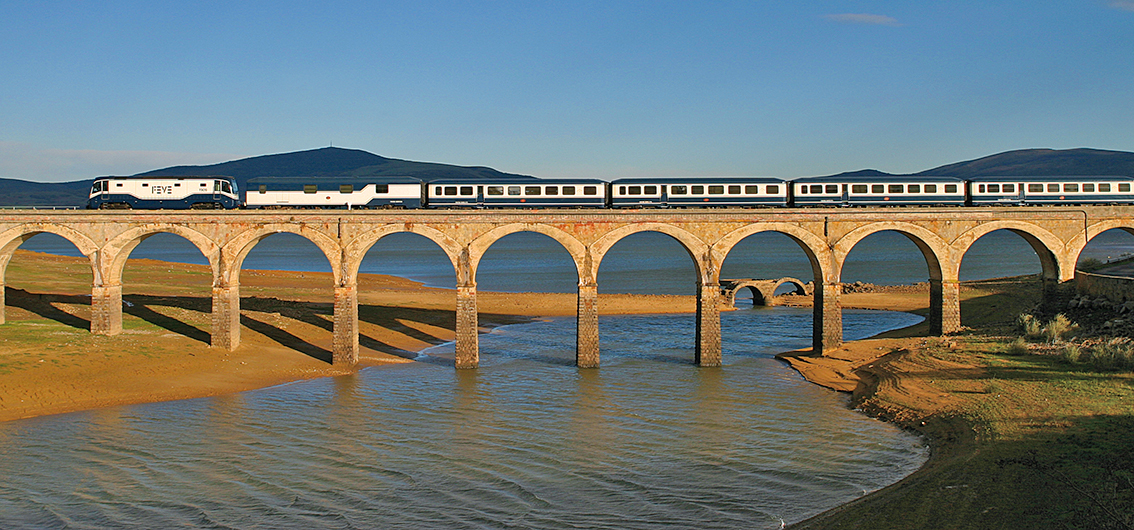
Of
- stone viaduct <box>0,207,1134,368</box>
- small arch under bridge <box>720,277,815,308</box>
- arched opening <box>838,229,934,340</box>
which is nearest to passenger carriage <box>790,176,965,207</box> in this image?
arched opening <box>838,229,934,340</box>

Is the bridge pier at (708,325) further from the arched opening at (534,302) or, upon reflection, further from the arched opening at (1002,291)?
the arched opening at (1002,291)

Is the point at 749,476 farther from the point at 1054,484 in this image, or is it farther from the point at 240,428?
the point at 240,428

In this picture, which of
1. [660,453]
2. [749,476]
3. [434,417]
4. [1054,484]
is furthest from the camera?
[434,417]

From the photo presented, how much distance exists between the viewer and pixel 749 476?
18.9 m

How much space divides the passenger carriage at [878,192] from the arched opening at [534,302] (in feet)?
42.8

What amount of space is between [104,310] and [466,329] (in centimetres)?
1672

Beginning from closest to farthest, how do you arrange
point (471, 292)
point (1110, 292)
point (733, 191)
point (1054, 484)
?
1. point (1054, 484)
2. point (1110, 292)
3. point (471, 292)
4. point (733, 191)

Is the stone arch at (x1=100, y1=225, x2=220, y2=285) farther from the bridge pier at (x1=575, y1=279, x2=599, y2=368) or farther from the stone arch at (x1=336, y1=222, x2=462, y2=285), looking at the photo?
the bridge pier at (x1=575, y1=279, x2=599, y2=368)

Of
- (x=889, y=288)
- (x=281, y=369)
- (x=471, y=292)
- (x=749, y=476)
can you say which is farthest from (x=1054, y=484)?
(x=889, y=288)

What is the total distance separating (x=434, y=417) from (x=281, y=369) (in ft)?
36.0

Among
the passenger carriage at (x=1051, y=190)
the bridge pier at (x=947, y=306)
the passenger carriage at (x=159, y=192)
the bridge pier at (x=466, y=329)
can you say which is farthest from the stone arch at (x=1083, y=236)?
the passenger carriage at (x=159, y=192)

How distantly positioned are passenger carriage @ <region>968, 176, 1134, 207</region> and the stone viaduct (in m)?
1.78

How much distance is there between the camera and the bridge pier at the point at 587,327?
33.2m

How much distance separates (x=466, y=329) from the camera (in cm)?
3341
